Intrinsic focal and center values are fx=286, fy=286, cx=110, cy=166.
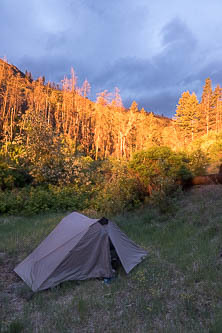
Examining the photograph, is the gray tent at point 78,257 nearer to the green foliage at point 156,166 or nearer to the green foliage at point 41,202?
the green foliage at point 156,166

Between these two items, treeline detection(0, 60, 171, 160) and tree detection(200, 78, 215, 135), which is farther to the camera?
tree detection(200, 78, 215, 135)

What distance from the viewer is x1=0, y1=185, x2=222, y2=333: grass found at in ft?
14.6

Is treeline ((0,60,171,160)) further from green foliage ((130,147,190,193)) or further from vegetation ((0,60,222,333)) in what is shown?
green foliage ((130,147,190,193))

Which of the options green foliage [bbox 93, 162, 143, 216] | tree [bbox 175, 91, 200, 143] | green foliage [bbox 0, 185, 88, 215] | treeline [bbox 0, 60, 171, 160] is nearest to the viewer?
green foliage [bbox 93, 162, 143, 216]

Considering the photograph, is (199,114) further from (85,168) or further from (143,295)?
(143,295)

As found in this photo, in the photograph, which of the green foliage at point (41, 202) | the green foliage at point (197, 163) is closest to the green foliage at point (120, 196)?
the green foliage at point (41, 202)

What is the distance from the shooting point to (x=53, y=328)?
4.40m

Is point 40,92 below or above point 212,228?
above

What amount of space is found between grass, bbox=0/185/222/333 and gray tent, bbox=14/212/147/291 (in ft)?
0.73

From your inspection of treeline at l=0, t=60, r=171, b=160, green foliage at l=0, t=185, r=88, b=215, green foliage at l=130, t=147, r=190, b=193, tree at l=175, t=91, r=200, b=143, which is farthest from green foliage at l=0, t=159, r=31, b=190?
tree at l=175, t=91, r=200, b=143

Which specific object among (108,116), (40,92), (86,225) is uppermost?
(40,92)

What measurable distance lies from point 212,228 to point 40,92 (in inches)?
1371

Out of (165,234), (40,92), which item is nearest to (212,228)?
(165,234)

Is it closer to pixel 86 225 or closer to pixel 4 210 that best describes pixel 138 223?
pixel 86 225
